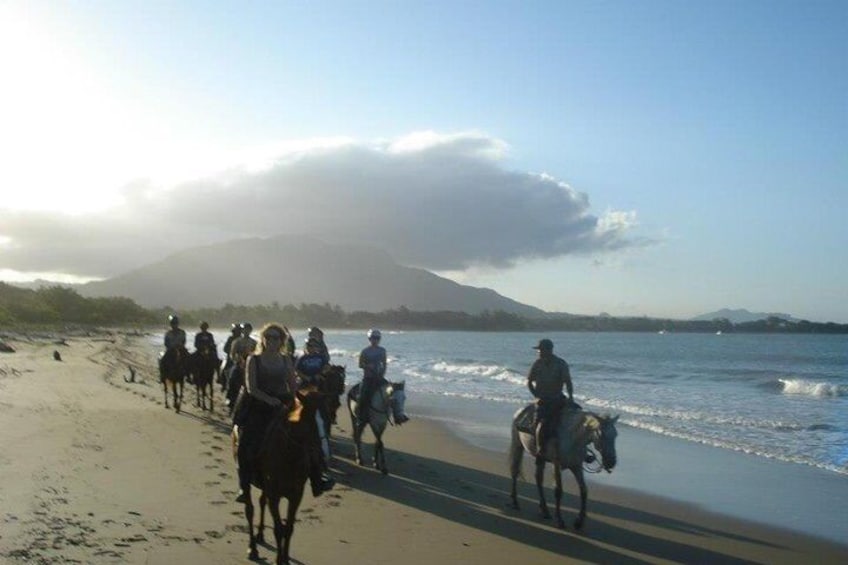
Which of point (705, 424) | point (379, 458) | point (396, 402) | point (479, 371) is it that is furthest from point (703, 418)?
point (479, 371)

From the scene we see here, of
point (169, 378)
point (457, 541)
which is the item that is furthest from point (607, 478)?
point (169, 378)

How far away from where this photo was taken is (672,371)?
51.5 meters

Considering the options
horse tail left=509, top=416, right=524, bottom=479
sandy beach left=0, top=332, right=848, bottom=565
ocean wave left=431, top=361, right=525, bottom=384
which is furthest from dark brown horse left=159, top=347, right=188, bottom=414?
ocean wave left=431, top=361, right=525, bottom=384

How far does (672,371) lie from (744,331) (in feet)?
464

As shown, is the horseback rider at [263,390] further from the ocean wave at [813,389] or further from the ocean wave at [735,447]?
the ocean wave at [813,389]

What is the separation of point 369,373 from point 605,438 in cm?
494

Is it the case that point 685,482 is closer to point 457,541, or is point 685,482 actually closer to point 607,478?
Result: point 607,478

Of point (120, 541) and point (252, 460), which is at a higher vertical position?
point (252, 460)

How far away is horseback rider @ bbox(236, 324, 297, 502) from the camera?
26.1 ft

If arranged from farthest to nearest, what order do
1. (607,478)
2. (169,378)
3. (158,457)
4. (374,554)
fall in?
(169,378) → (607,478) → (158,457) → (374,554)

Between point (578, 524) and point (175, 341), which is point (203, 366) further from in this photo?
point (578, 524)

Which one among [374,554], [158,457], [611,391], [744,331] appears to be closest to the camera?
[374,554]

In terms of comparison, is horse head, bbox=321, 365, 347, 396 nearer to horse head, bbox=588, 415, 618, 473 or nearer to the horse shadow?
the horse shadow

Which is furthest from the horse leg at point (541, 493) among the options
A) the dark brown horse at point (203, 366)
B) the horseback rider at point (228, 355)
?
the dark brown horse at point (203, 366)
